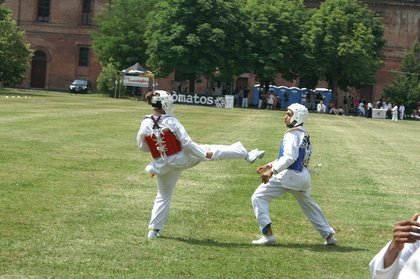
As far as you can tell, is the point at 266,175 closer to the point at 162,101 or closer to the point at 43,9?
the point at 162,101

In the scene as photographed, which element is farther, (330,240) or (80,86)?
(80,86)

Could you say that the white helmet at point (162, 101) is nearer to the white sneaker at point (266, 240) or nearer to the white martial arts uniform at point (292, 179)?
the white martial arts uniform at point (292, 179)

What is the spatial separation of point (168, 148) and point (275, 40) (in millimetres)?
64469

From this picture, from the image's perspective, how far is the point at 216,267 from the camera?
9516 millimetres

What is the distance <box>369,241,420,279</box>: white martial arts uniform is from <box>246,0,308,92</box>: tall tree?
223 feet

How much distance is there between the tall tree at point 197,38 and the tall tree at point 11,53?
10183 mm

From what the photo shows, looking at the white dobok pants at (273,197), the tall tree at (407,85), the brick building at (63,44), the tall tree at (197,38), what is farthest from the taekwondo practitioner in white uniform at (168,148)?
the brick building at (63,44)

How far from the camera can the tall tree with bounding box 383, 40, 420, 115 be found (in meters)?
79.6

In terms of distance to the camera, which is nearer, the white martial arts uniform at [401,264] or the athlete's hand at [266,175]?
the white martial arts uniform at [401,264]

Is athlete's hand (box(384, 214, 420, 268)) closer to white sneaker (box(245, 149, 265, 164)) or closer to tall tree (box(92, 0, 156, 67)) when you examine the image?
white sneaker (box(245, 149, 265, 164))

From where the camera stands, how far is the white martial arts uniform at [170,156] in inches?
424

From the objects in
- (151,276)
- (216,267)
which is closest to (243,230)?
(216,267)

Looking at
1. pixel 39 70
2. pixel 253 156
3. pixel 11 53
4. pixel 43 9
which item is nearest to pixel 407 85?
pixel 11 53

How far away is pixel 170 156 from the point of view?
1095cm
